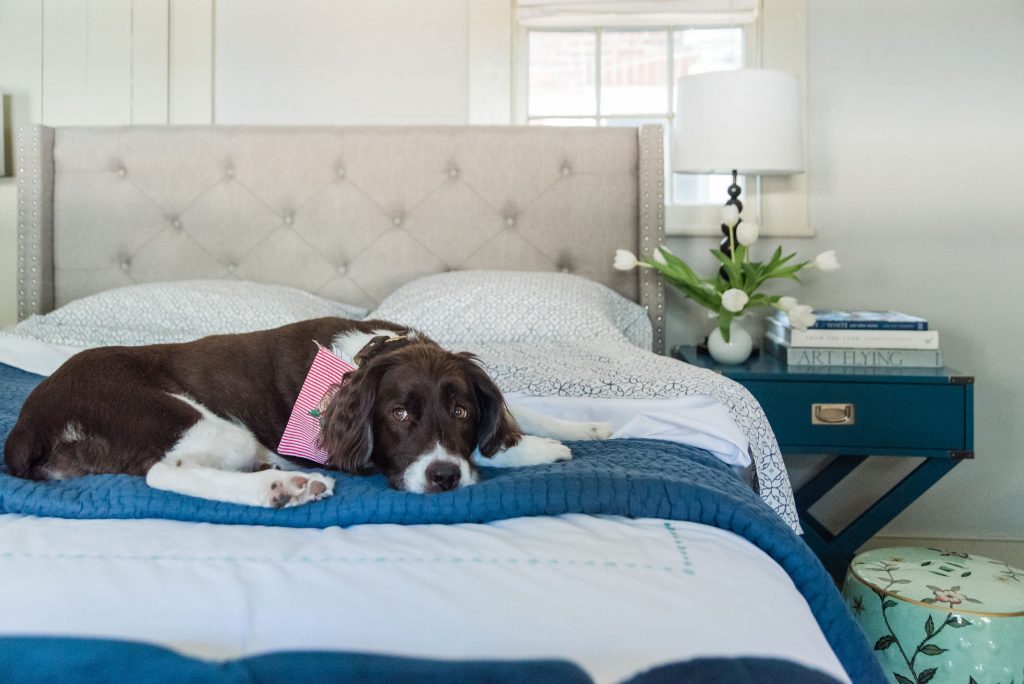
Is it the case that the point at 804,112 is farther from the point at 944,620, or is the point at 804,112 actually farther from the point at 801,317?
the point at 944,620

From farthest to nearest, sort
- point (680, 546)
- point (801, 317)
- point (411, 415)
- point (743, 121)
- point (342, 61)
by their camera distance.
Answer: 1. point (342, 61)
2. point (743, 121)
3. point (801, 317)
4. point (411, 415)
5. point (680, 546)

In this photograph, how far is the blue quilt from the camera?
1.19 meters

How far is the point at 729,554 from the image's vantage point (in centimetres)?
108

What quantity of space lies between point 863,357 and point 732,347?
1.23 ft

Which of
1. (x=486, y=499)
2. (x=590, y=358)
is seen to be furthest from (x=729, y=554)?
(x=590, y=358)

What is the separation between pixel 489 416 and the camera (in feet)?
4.88

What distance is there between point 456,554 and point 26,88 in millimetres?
3086

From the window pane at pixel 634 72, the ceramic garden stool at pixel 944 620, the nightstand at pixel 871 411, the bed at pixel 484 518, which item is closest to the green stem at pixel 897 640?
the ceramic garden stool at pixel 944 620

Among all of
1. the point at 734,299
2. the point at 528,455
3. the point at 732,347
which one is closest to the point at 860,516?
the point at 732,347

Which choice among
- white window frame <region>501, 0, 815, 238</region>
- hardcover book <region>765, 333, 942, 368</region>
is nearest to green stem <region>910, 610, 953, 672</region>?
hardcover book <region>765, 333, 942, 368</region>

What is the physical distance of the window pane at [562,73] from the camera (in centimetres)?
332

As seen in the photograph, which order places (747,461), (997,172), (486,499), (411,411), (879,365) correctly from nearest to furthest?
(486,499)
(411,411)
(747,461)
(879,365)
(997,172)

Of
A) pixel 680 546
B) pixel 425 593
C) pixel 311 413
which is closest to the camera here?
pixel 425 593

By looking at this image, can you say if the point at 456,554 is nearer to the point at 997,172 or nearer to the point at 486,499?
the point at 486,499
